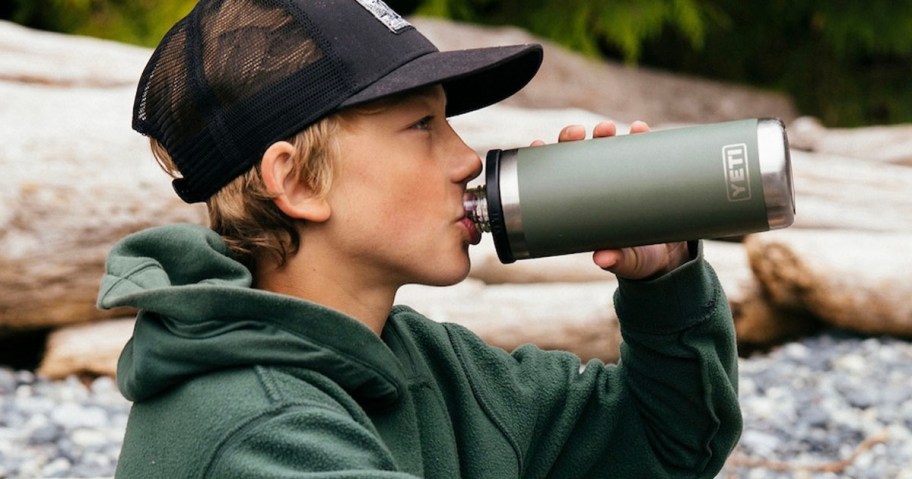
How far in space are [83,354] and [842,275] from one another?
2518 mm

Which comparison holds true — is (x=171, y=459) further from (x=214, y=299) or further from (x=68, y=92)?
(x=68, y=92)

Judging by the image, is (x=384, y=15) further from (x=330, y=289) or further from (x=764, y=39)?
(x=764, y=39)

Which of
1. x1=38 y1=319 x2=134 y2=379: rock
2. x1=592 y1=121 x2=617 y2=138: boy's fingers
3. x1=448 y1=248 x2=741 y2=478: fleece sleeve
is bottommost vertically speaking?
x1=38 y1=319 x2=134 y2=379: rock

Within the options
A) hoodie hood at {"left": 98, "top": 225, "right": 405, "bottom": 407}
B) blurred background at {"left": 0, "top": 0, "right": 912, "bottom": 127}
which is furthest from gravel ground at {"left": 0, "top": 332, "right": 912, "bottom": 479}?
blurred background at {"left": 0, "top": 0, "right": 912, "bottom": 127}

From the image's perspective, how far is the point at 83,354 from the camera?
405 centimetres

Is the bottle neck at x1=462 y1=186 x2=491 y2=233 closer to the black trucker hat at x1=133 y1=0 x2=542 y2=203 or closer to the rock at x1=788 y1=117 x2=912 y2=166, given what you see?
the black trucker hat at x1=133 y1=0 x2=542 y2=203

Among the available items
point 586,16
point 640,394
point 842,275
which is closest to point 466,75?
point 640,394

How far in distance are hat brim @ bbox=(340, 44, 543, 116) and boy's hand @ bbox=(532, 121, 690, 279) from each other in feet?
0.44

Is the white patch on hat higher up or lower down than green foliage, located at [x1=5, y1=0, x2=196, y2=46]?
higher up

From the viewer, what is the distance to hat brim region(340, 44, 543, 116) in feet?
6.02

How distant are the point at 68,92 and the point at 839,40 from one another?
3.85 metres

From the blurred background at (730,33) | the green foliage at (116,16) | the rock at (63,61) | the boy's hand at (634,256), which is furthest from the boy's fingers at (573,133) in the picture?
the blurred background at (730,33)

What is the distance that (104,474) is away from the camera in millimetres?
3295

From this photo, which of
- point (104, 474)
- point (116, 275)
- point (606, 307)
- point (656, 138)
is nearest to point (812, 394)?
point (606, 307)
